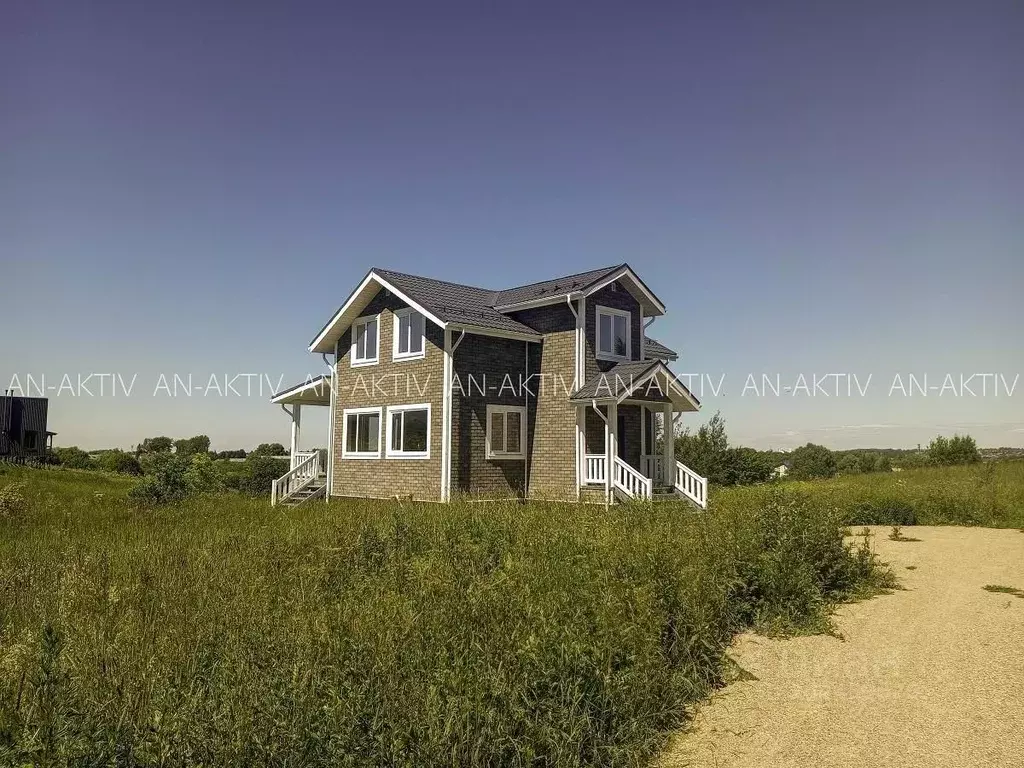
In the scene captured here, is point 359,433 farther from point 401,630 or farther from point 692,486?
point 401,630

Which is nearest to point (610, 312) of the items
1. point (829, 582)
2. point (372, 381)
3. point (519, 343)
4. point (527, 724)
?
point (519, 343)

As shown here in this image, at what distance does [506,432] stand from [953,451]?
67.7 feet

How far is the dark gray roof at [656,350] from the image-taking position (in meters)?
20.6

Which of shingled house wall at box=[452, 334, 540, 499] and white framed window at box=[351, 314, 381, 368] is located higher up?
white framed window at box=[351, 314, 381, 368]

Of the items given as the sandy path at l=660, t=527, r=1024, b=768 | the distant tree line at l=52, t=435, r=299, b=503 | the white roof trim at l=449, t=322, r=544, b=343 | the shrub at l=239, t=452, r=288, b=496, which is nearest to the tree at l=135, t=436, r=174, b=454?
the distant tree line at l=52, t=435, r=299, b=503

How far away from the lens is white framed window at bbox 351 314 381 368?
758 inches

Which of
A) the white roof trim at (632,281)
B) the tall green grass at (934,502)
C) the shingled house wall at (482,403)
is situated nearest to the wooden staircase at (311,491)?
the shingled house wall at (482,403)

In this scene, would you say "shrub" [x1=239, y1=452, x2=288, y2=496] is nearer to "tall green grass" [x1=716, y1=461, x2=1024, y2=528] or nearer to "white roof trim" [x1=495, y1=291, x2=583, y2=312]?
"white roof trim" [x1=495, y1=291, x2=583, y2=312]

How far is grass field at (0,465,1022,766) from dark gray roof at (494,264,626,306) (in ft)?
30.0

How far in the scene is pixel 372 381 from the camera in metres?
19.2

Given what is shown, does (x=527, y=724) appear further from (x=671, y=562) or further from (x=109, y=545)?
(x=109, y=545)

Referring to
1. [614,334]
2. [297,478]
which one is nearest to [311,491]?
[297,478]

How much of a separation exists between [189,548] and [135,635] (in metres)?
3.69

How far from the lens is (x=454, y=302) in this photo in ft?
60.0
